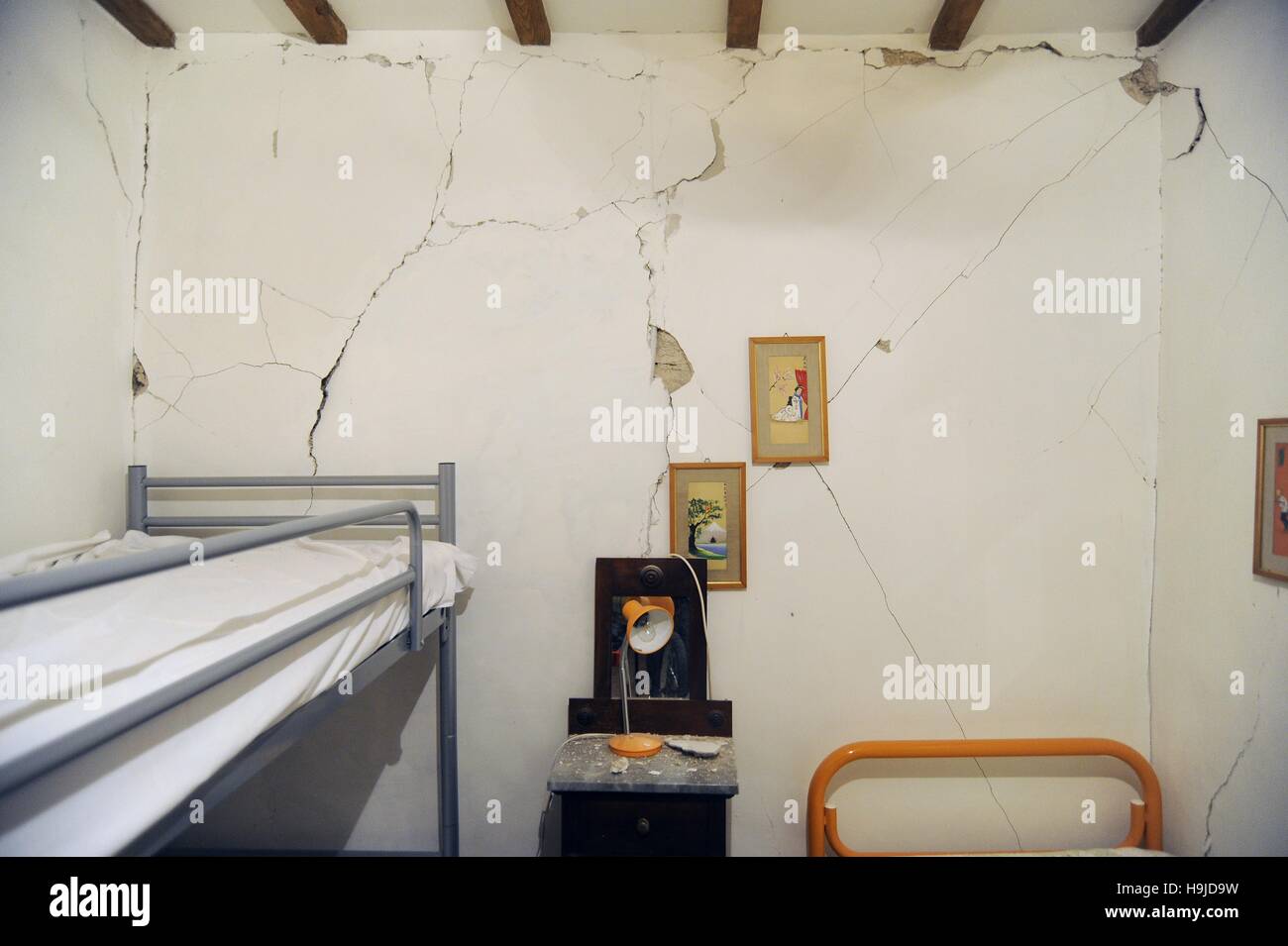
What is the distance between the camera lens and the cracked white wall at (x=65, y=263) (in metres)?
1.64

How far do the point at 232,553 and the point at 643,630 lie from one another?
113 cm

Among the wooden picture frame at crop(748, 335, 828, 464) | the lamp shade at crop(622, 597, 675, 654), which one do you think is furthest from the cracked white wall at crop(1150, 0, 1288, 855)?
the lamp shade at crop(622, 597, 675, 654)

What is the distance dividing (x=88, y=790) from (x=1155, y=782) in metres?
2.29

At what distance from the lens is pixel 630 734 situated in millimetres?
1777

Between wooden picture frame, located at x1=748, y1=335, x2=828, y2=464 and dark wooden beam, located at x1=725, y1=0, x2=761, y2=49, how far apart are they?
2.76 ft

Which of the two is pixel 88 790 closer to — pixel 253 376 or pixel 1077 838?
pixel 253 376

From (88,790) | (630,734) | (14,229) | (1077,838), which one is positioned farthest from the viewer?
(1077,838)

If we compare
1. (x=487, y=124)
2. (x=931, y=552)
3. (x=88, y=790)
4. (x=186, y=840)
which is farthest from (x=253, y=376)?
(x=931, y=552)

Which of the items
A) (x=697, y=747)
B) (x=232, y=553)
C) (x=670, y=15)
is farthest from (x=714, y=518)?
(x=670, y=15)

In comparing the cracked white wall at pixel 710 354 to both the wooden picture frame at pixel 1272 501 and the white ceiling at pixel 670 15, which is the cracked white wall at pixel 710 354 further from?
the wooden picture frame at pixel 1272 501

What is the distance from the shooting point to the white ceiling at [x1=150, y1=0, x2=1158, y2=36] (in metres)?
1.84

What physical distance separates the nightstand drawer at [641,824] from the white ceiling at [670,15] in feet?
6.66

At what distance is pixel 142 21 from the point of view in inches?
73.9

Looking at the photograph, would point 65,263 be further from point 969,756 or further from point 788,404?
point 969,756
